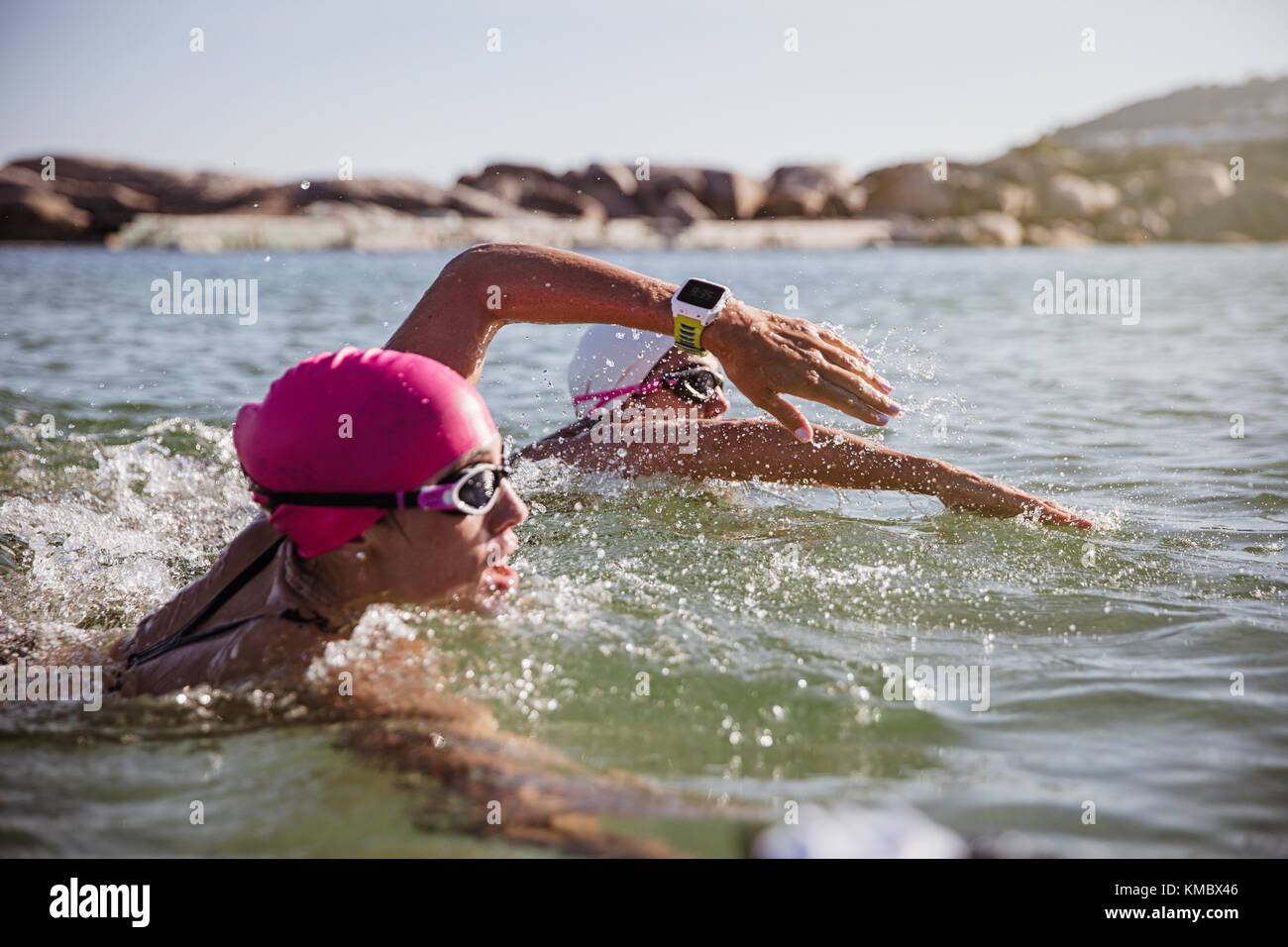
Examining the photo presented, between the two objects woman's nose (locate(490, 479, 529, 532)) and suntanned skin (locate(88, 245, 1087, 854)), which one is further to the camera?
woman's nose (locate(490, 479, 529, 532))

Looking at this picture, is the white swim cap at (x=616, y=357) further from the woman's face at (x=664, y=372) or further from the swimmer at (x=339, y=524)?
the swimmer at (x=339, y=524)

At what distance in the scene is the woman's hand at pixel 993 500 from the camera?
508 cm

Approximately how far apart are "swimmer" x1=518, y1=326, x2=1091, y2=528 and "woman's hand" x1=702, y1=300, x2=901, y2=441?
57.5 inches

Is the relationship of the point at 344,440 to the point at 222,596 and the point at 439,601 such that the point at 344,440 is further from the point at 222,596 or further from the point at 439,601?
the point at 222,596

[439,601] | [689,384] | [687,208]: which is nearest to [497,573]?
[439,601]

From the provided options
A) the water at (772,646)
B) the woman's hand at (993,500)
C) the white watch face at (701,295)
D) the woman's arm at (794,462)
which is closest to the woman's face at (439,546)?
the water at (772,646)

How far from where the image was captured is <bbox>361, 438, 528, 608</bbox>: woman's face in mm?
2924

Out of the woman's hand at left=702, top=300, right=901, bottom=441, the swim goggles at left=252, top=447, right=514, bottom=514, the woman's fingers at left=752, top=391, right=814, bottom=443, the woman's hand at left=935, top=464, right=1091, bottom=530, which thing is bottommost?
the woman's hand at left=935, top=464, right=1091, bottom=530

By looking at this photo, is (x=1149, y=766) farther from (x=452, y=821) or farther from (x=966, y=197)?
(x=966, y=197)

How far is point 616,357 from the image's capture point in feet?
20.9

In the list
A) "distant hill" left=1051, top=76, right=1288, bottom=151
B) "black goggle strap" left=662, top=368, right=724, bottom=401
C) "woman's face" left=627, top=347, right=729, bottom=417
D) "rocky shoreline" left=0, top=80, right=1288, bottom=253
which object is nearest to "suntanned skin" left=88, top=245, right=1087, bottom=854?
"black goggle strap" left=662, top=368, right=724, bottom=401

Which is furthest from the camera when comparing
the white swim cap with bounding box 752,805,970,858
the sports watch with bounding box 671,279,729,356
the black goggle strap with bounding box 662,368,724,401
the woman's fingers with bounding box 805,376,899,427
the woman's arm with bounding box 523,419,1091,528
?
the black goggle strap with bounding box 662,368,724,401

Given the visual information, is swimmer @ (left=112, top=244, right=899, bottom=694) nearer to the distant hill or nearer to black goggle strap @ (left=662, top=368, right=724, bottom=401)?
black goggle strap @ (left=662, top=368, right=724, bottom=401)
